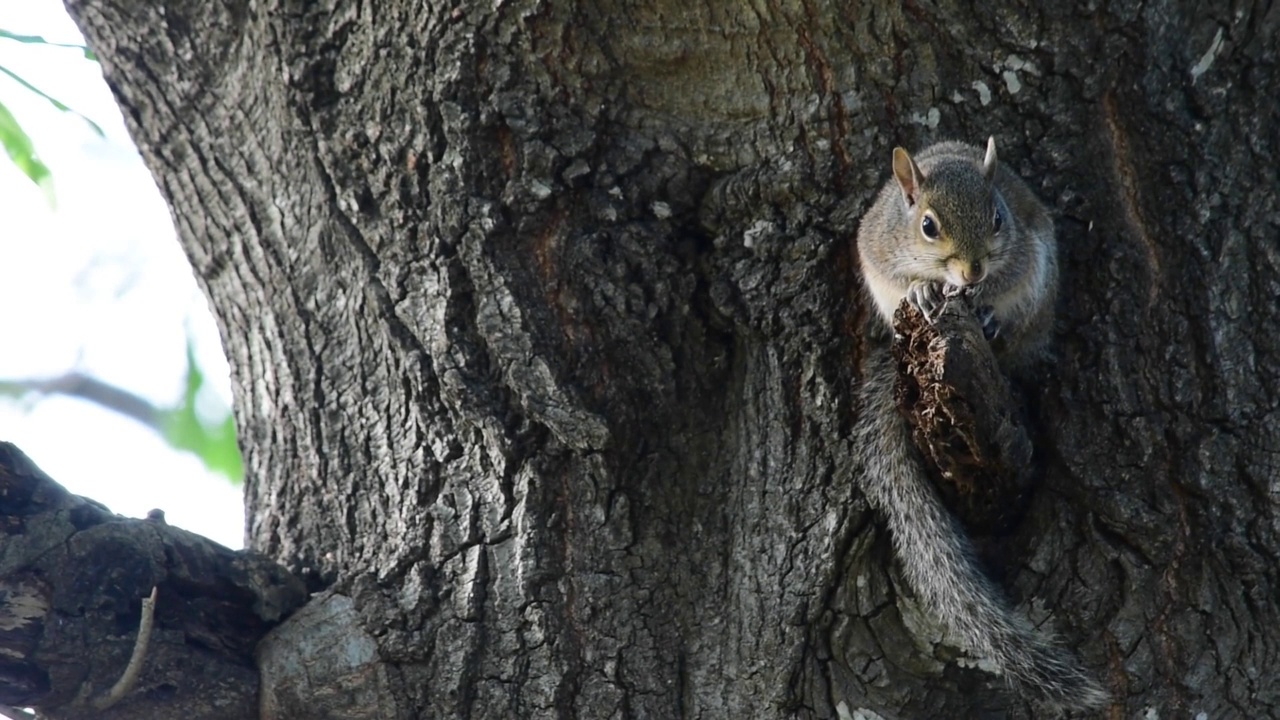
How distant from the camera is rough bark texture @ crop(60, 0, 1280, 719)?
2.32 meters

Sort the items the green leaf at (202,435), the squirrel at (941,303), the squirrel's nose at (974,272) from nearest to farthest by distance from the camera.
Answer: the squirrel at (941,303) → the squirrel's nose at (974,272) → the green leaf at (202,435)

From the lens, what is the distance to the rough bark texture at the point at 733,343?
2316 mm

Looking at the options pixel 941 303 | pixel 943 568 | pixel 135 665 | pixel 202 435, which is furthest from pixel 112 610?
pixel 202 435

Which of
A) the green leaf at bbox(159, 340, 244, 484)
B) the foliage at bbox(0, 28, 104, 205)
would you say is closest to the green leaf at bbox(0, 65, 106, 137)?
the foliage at bbox(0, 28, 104, 205)

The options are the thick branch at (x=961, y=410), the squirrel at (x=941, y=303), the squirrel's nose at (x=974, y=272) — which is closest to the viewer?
the thick branch at (x=961, y=410)

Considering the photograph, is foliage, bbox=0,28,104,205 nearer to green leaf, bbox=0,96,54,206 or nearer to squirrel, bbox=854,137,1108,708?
green leaf, bbox=0,96,54,206

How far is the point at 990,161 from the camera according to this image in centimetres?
247

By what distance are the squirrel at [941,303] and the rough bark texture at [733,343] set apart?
0.21 feet

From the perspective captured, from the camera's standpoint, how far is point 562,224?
8.38ft

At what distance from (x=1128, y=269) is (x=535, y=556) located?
51.2 inches

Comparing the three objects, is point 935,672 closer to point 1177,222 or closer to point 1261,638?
point 1261,638

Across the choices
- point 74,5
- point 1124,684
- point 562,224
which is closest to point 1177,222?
point 1124,684

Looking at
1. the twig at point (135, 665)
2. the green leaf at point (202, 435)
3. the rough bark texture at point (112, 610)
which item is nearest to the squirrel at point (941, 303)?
the rough bark texture at point (112, 610)

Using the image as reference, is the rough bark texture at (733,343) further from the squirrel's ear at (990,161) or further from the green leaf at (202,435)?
→ the green leaf at (202,435)
